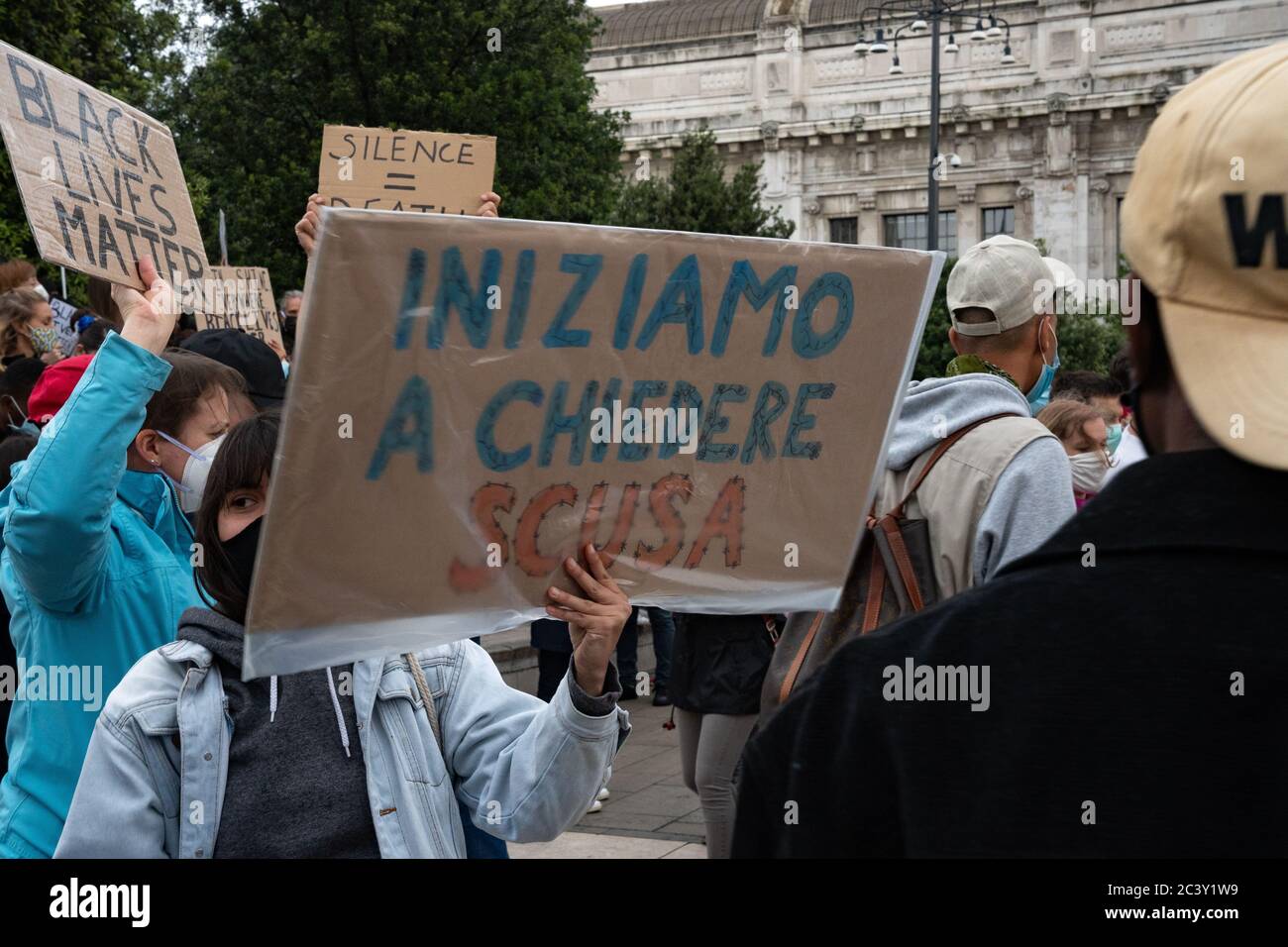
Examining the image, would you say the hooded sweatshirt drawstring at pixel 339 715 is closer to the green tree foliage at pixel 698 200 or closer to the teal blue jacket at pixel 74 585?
the teal blue jacket at pixel 74 585

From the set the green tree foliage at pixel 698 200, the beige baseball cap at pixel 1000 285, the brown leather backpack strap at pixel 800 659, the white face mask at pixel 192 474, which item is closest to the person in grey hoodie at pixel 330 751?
the brown leather backpack strap at pixel 800 659

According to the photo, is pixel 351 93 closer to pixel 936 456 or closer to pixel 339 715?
pixel 936 456

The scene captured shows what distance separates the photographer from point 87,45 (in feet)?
62.4

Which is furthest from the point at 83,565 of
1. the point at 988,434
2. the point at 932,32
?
the point at 932,32

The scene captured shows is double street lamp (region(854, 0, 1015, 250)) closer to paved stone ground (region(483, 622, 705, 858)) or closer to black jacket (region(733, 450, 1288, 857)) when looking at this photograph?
paved stone ground (region(483, 622, 705, 858))

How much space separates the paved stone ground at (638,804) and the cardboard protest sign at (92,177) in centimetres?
258

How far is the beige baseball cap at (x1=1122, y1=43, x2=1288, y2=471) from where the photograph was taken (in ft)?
3.47

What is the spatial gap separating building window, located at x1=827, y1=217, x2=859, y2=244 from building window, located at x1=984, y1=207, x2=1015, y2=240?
3431mm

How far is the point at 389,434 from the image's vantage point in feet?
6.93

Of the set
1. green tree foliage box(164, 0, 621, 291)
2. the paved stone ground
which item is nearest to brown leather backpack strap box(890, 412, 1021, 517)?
the paved stone ground

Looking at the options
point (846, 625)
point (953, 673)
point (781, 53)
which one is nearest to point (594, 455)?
point (846, 625)

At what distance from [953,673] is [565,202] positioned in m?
20.1

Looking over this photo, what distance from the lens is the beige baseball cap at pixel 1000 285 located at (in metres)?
3.23

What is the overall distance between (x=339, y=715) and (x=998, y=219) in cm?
3795
